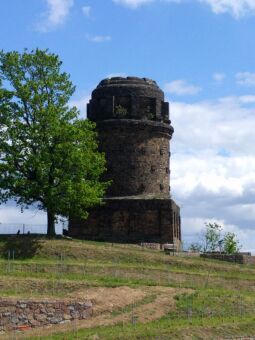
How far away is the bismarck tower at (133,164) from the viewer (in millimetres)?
48969

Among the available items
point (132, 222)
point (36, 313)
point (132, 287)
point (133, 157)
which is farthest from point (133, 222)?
point (36, 313)

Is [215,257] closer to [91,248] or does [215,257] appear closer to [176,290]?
[91,248]

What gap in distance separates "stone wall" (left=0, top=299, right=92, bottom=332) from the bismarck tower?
20.0 metres

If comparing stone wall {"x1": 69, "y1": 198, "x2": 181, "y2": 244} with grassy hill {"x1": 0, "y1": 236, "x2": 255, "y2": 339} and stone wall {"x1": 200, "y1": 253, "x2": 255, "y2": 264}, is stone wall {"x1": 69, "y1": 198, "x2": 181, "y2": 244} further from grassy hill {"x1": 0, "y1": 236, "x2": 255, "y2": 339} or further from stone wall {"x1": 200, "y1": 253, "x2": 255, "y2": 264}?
grassy hill {"x1": 0, "y1": 236, "x2": 255, "y2": 339}

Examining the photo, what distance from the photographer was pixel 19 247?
3888 centimetres

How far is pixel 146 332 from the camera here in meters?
24.9

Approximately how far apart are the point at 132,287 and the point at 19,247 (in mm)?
9562

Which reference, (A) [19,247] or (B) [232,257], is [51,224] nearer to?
(A) [19,247]

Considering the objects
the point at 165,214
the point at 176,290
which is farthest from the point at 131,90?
the point at 176,290

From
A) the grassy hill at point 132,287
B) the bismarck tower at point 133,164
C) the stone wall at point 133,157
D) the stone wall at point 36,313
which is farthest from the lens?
the stone wall at point 133,157

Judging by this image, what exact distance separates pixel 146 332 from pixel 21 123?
20.8 meters

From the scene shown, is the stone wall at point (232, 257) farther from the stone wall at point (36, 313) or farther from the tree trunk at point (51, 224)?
the stone wall at point (36, 313)

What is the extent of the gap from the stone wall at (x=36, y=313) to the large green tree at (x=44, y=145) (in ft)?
41.9

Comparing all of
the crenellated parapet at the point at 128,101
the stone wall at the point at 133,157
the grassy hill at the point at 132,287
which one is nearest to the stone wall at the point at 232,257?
the grassy hill at the point at 132,287
